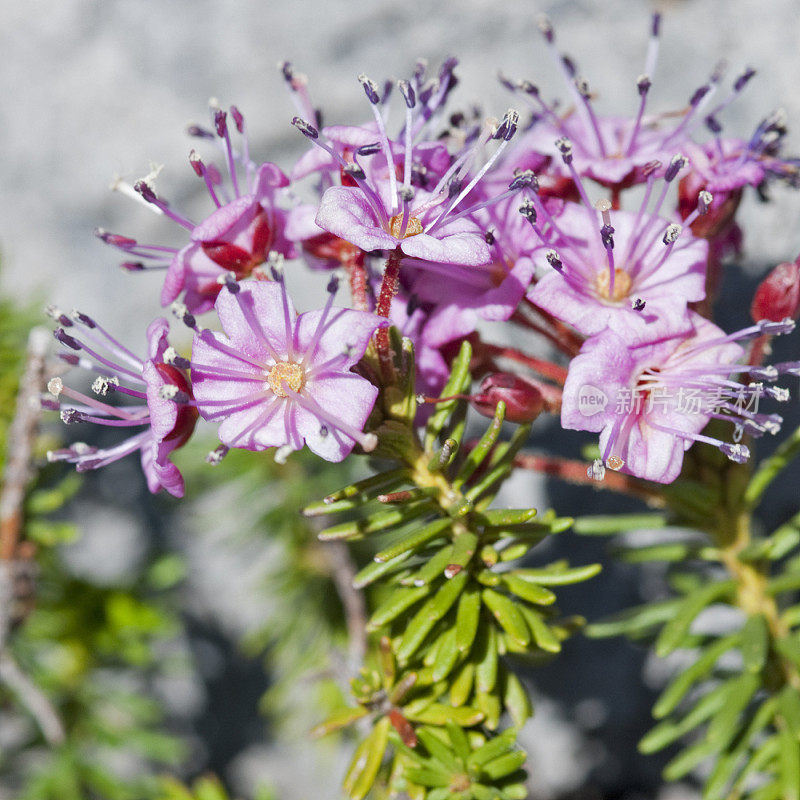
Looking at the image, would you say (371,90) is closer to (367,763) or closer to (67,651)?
(367,763)

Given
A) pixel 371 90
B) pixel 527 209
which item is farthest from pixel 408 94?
pixel 527 209

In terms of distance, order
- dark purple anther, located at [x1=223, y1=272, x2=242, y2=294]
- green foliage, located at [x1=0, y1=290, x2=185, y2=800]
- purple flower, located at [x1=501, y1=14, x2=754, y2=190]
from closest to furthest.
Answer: dark purple anther, located at [x1=223, y1=272, x2=242, y2=294] → purple flower, located at [x1=501, y1=14, x2=754, y2=190] → green foliage, located at [x1=0, y1=290, x2=185, y2=800]

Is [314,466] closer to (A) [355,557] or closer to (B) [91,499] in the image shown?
(A) [355,557]

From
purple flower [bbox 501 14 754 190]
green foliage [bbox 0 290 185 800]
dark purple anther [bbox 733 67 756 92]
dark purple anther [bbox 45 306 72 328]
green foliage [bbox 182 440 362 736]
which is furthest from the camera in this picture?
green foliage [bbox 182 440 362 736]

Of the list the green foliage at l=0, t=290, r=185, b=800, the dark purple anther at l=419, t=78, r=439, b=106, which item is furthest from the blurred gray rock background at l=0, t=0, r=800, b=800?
the dark purple anther at l=419, t=78, r=439, b=106

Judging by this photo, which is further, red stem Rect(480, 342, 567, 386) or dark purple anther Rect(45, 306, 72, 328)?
red stem Rect(480, 342, 567, 386)

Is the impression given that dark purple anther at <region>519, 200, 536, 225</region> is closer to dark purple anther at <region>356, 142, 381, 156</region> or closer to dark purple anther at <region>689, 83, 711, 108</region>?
dark purple anther at <region>356, 142, 381, 156</region>

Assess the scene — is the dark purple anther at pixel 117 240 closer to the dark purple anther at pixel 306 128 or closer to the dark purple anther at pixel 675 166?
the dark purple anther at pixel 306 128
